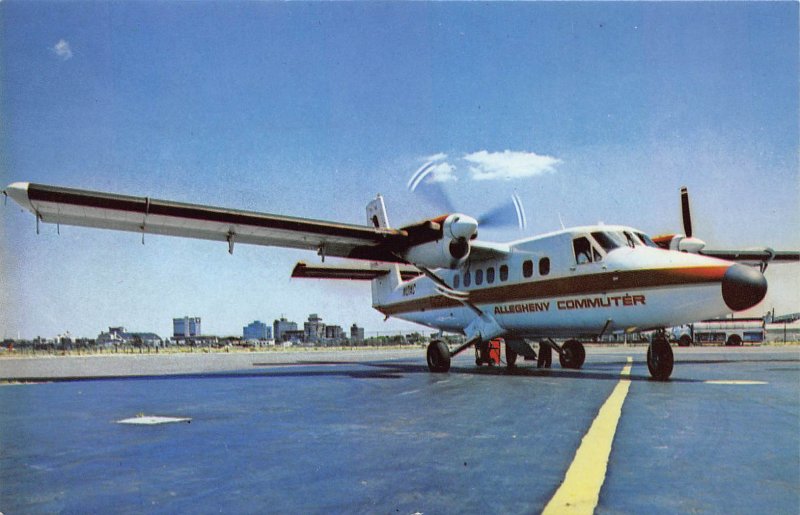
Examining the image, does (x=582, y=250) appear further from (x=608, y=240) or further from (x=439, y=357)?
(x=439, y=357)

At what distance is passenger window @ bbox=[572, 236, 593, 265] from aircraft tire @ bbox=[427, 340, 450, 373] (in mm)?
4837

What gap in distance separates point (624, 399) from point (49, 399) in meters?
10.5

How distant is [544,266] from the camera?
15.5 meters

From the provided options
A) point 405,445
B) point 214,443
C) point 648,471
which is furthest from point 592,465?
point 214,443

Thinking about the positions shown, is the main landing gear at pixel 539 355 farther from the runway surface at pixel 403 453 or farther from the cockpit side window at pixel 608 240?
the runway surface at pixel 403 453

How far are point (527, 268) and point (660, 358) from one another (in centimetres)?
433

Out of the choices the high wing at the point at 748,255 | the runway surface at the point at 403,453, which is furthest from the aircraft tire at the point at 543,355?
the high wing at the point at 748,255

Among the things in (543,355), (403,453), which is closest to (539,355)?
(543,355)

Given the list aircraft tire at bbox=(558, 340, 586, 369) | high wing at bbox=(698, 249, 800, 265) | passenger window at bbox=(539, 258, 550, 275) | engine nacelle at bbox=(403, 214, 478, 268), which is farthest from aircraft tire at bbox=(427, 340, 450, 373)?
high wing at bbox=(698, 249, 800, 265)

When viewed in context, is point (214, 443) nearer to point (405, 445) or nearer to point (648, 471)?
point (405, 445)

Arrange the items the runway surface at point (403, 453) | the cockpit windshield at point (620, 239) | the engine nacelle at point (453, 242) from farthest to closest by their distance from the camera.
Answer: the engine nacelle at point (453, 242)
the cockpit windshield at point (620, 239)
the runway surface at point (403, 453)

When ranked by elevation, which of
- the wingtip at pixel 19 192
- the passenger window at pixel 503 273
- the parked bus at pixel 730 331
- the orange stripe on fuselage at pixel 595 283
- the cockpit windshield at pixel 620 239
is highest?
the wingtip at pixel 19 192

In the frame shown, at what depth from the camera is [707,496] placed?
13.5 ft

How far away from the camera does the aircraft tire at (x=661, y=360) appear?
13.0 metres
